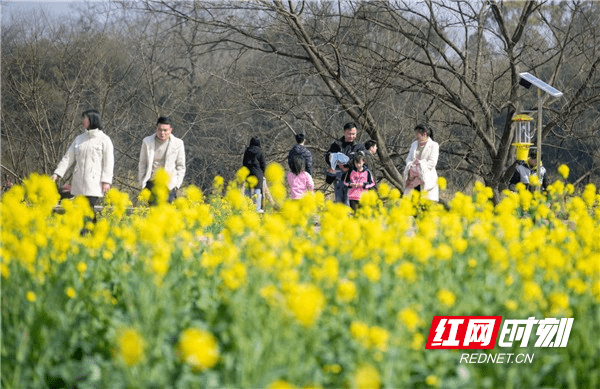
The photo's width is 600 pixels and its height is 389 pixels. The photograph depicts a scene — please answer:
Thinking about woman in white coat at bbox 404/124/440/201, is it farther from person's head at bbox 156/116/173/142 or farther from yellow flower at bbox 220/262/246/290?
yellow flower at bbox 220/262/246/290

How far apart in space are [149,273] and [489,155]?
1215 cm

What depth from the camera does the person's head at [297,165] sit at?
10141mm

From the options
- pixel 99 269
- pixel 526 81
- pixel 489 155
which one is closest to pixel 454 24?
pixel 489 155

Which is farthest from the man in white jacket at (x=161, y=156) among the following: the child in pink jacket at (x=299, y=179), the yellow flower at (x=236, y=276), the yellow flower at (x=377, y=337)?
the yellow flower at (x=377, y=337)

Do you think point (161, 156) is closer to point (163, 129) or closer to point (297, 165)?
point (163, 129)

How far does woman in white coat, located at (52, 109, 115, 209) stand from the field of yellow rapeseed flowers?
314 centimetres

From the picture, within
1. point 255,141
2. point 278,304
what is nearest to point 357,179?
point 255,141

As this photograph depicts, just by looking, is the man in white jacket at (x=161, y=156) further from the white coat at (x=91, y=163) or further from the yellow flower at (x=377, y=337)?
the yellow flower at (x=377, y=337)

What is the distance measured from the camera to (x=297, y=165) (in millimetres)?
10133

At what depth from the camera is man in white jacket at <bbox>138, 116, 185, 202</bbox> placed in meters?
8.16

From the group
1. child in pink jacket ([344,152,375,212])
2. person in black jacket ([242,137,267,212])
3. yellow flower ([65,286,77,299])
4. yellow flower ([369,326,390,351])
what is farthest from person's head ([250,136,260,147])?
yellow flower ([369,326,390,351])

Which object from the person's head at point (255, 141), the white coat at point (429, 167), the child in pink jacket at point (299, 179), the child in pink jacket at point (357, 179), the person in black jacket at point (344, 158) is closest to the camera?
the white coat at point (429, 167)

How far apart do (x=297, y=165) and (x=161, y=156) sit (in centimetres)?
235

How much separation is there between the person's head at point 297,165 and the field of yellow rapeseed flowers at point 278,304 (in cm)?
550
